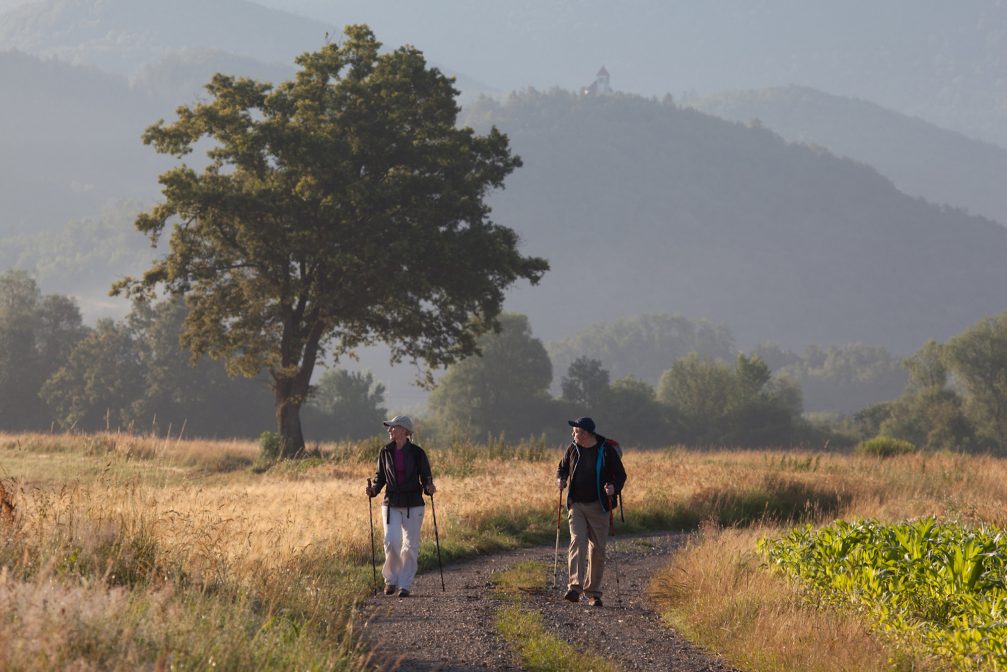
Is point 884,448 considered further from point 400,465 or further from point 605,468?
point 400,465

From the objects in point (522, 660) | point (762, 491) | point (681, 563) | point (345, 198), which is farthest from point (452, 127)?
point (522, 660)

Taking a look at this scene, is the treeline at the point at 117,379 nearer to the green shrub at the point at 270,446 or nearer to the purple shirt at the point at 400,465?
the green shrub at the point at 270,446

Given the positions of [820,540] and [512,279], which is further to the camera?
[512,279]

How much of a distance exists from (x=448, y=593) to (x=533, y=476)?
12576 mm

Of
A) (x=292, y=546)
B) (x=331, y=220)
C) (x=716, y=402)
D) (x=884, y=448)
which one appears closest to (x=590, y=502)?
(x=292, y=546)

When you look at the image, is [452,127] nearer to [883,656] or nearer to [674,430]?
[883,656]

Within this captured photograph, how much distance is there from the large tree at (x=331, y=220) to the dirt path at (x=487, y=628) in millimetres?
20243

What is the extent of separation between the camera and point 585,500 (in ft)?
40.2

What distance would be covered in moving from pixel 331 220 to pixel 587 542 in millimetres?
22873

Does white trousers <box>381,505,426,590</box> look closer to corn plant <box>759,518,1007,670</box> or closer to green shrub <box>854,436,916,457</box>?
corn plant <box>759,518,1007,670</box>

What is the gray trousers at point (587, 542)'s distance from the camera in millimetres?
12234

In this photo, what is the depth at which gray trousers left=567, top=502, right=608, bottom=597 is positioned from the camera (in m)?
12.2

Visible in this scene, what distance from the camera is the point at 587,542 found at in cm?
1238

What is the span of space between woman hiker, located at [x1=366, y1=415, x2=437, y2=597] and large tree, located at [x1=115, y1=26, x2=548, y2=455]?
65.6 ft
